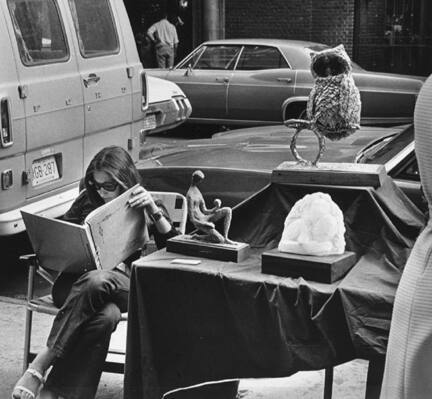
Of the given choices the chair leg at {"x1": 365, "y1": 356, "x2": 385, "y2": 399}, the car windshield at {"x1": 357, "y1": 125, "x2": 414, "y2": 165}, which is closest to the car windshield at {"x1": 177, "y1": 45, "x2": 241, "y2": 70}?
the car windshield at {"x1": 357, "y1": 125, "x2": 414, "y2": 165}

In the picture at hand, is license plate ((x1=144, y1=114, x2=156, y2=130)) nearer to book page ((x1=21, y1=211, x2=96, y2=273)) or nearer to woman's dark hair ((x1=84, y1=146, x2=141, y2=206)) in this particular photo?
woman's dark hair ((x1=84, y1=146, x2=141, y2=206))

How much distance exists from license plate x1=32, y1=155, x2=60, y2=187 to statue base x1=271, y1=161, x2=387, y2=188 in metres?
2.76

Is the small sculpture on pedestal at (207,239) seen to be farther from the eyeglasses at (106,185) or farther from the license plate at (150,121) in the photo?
the license plate at (150,121)

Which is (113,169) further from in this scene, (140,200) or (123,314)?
(123,314)

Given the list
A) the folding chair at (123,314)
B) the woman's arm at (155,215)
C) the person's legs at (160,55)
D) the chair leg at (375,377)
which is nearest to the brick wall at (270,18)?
the person's legs at (160,55)

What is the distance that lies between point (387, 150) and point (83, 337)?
253cm

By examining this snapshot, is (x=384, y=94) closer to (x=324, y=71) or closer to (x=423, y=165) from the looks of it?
(x=324, y=71)

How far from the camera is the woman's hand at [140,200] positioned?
14.7 ft

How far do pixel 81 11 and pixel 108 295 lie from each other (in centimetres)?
368

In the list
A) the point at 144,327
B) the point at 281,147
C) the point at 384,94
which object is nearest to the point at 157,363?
the point at 144,327

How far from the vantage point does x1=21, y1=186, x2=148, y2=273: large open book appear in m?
4.32

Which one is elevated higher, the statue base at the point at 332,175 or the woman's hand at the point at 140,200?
the statue base at the point at 332,175

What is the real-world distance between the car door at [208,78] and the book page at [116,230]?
8.86m

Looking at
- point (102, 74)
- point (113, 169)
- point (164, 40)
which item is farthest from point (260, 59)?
point (113, 169)
